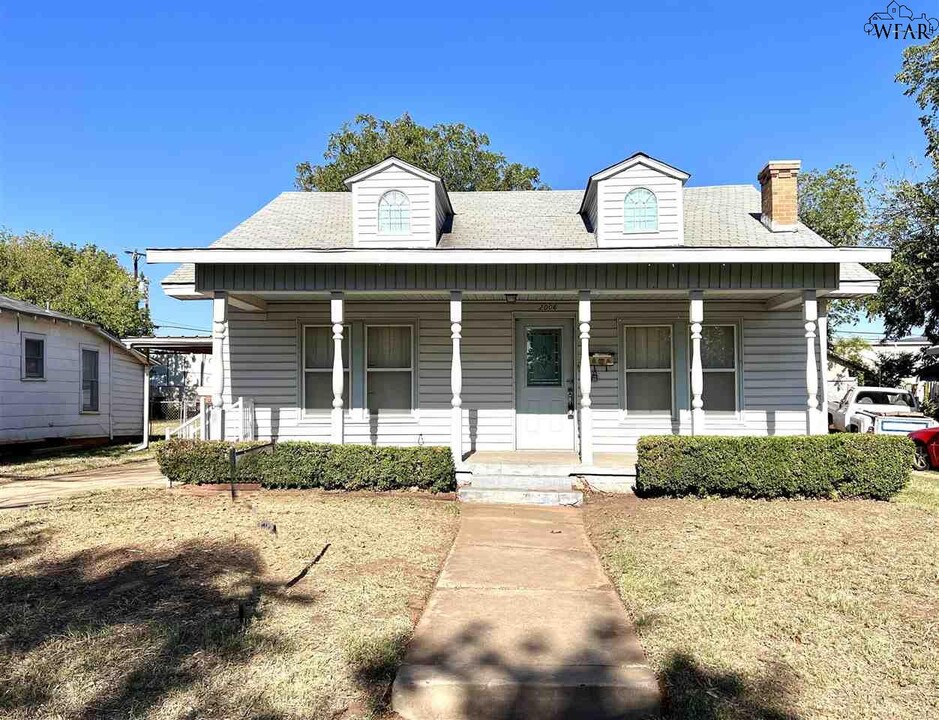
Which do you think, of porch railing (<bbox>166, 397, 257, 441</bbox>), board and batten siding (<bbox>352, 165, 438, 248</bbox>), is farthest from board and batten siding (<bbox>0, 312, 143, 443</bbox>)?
board and batten siding (<bbox>352, 165, 438, 248</bbox>)

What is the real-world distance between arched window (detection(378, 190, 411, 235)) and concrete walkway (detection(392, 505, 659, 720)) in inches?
234

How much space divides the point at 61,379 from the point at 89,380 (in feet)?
3.67

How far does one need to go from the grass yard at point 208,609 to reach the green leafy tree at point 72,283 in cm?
2327

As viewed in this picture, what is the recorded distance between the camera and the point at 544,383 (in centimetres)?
1041

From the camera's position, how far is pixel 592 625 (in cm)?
378

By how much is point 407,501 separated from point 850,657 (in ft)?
17.0

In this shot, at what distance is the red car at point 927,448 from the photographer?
11281mm

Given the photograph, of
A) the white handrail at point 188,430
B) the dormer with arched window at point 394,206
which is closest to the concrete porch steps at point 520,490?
the dormer with arched window at point 394,206

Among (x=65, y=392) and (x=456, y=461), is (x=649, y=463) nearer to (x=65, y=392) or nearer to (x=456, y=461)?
(x=456, y=461)

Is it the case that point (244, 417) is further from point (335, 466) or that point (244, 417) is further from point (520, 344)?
point (520, 344)

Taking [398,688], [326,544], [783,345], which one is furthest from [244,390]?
[783,345]

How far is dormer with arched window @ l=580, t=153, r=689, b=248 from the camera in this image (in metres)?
9.55

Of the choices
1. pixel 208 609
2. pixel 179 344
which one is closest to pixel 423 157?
pixel 179 344

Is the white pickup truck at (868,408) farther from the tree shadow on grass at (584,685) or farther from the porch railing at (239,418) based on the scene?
the porch railing at (239,418)
